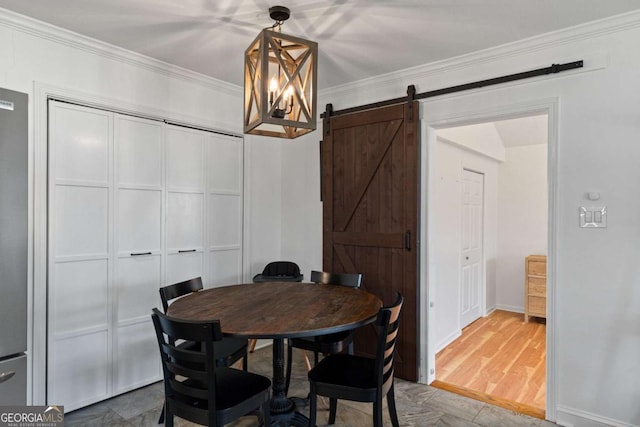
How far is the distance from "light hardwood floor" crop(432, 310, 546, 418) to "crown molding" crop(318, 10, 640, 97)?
100 inches

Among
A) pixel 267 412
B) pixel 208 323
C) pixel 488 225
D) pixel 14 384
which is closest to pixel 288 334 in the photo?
pixel 208 323

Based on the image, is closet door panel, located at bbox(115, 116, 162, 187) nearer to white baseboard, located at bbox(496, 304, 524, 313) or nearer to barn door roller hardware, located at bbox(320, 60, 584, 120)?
barn door roller hardware, located at bbox(320, 60, 584, 120)

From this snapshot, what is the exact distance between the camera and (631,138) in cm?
232

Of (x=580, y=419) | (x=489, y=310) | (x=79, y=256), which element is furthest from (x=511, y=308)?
(x=79, y=256)

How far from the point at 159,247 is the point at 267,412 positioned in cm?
177

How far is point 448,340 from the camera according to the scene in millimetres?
4117

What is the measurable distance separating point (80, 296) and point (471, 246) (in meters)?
4.22

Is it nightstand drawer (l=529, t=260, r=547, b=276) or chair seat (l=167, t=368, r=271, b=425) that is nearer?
chair seat (l=167, t=368, r=271, b=425)

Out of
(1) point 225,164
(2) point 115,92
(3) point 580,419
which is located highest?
(2) point 115,92

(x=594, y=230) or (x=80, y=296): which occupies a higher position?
(x=594, y=230)

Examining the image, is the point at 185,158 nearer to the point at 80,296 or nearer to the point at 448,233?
the point at 80,296

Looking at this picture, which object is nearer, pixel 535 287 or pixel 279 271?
pixel 279 271

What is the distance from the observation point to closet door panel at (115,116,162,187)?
2.88 metres

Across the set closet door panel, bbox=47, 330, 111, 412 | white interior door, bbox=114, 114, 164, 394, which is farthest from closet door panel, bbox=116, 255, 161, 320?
closet door panel, bbox=47, 330, 111, 412
